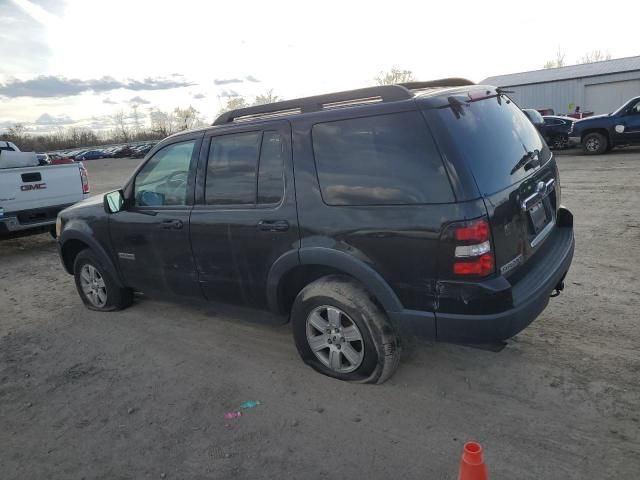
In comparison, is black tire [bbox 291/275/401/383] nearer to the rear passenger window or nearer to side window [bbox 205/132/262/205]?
the rear passenger window

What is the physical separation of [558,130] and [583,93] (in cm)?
2054

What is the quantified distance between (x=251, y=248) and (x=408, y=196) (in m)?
1.33

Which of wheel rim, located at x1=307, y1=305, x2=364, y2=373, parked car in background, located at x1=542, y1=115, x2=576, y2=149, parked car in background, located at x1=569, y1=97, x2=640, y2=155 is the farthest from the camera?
parked car in background, located at x1=542, y1=115, x2=576, y2=149

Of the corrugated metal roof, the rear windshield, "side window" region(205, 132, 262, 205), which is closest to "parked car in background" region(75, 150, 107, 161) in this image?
the corrugated metal roof

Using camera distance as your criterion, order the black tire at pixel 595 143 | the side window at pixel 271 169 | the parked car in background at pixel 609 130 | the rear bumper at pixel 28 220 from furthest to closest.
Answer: the black tire at pixel 595 143 < the parked car in background at pixel 609 130 < the rear bumper at pixel 28 220 < the side window at pixel 271 169

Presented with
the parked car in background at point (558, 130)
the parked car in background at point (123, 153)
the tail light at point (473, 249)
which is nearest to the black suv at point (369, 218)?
the tail light at point (473, 249)

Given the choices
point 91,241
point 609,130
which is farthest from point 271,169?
point 609,130

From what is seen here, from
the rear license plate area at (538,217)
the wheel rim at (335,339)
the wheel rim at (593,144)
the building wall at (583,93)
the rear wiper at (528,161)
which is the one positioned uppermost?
Answer: the building wall at (583,93)

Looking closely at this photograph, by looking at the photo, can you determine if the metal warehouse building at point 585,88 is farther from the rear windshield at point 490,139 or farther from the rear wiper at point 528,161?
the rear windshield at point 490,139

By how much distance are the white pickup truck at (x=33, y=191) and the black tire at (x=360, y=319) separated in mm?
6341

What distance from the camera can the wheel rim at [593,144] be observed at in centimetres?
1544

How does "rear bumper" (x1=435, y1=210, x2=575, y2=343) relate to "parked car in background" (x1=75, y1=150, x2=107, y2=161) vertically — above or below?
below

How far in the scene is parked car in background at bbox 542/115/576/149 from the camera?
1744 centimetres

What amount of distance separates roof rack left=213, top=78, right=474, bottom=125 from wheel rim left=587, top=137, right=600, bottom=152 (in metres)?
14.1
